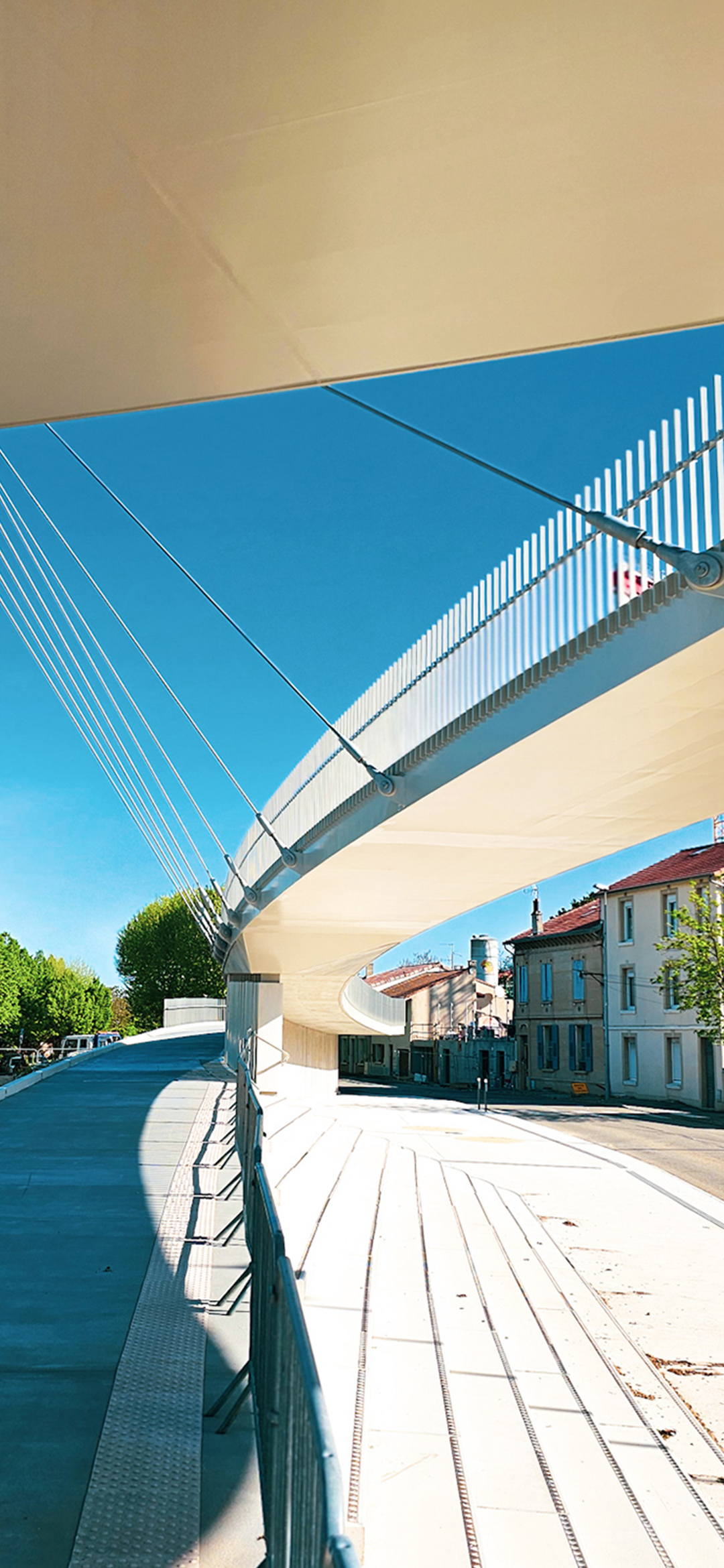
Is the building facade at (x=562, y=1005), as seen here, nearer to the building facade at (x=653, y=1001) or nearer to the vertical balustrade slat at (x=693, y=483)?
the building facade at (x=653, y=1001)

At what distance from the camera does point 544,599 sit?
10922 millimetres

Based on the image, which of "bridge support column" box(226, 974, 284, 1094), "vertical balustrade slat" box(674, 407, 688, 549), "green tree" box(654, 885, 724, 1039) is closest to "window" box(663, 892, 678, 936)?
"green tree" box(654, 885, 724, 1039)

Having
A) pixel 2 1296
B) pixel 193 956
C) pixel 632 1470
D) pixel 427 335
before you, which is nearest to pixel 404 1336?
pixel 632 1470

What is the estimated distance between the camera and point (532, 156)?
11.4 feet

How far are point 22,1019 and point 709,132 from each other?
83.7 m

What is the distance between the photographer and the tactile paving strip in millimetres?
3467

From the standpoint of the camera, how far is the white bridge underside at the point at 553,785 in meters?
9.34

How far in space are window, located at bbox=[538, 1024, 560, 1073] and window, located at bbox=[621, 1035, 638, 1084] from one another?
630 cm

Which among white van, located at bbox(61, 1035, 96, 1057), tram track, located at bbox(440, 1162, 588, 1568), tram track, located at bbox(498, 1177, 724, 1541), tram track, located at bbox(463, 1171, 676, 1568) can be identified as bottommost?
white van, located at bbox(61, 1035, 96, 1057)

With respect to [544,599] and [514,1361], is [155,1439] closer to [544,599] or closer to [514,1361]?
[514,1361]

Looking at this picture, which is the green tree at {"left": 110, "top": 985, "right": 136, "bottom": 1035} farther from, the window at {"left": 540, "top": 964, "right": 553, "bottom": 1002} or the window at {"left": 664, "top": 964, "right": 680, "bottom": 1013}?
the window at {"left": 664, "top": 964, "right": 680, "bottom": 1013}

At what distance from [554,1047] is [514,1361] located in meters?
46.7

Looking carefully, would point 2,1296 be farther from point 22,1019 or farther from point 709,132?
point 22,1019

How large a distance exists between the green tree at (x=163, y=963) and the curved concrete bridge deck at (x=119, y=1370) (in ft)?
227
